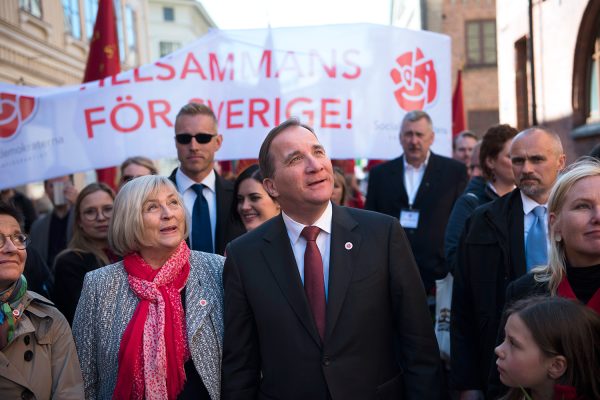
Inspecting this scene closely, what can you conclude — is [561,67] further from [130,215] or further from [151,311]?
[151,311]

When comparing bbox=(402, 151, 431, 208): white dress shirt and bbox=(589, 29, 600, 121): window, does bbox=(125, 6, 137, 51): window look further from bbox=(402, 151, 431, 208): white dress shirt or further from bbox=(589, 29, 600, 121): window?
bbox=(402, 151, 431, 208): white dress shirt

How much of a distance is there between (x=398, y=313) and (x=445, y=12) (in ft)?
90.3

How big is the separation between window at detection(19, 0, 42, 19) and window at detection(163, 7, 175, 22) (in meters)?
50.7

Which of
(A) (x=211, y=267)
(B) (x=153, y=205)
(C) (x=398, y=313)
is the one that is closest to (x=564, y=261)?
(C) (x=398, y=313)

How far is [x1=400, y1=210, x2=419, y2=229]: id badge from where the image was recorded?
18.4 ft

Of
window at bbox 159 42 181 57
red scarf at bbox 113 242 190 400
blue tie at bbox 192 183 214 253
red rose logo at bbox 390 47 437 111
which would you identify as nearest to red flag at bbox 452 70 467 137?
red rose logo at bbox 390 47 437 111

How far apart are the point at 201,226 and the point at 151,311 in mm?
1412

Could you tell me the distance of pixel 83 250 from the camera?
4.24 meters

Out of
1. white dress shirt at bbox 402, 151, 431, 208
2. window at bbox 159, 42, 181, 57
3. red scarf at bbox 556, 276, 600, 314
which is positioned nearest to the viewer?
red scarf at bbox 556, 276, 600, 314

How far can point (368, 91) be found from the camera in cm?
657

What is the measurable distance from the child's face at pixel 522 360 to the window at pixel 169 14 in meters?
66.1

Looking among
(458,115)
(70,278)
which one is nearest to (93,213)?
(70,278)

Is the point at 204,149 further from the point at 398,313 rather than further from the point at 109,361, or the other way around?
the point at 398,313

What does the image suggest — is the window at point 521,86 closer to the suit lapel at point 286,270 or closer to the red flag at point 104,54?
the red flag at point 104,54
